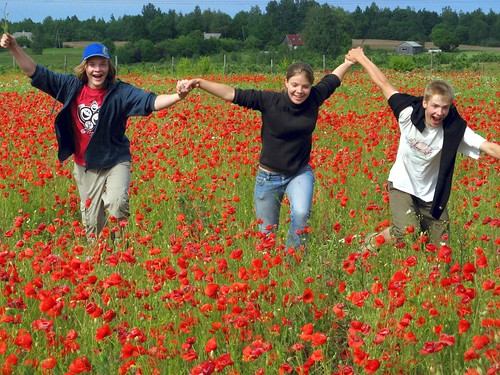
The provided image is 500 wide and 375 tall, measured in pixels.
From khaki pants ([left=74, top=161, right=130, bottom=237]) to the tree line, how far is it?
209ft

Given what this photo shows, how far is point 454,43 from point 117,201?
10132 cm

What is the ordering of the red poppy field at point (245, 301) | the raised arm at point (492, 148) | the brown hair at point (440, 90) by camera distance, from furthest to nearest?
the brown hair at point (440, 90), the raised arm at point (492, 148), the red poppy field at point (245, 301)

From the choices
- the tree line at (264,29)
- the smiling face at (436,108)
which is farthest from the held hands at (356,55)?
the tree line at (264,29)

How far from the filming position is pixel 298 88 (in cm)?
520

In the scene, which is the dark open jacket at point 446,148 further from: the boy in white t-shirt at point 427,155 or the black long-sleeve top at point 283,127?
the black long-sleeve top at point 283,127

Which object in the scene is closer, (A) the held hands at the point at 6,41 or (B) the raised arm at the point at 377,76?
(A) the held hands at the point at 6,41

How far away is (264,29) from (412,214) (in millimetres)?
110785

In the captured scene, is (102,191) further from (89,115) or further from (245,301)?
(245,301)

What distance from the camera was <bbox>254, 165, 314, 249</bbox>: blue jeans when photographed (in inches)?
202

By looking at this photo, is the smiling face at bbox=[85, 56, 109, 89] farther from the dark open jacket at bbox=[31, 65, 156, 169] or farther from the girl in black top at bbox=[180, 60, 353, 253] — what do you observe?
the girl in black top at bbox=[180, 60, 353, 253]

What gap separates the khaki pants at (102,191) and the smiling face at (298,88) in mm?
1419

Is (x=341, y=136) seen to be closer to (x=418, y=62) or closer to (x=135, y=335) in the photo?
(x=135, y=335)

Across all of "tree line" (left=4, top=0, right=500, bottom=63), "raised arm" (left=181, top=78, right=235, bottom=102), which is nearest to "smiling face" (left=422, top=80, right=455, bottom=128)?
"raised arm" (left=181, top=78, right=235, bottom=102)

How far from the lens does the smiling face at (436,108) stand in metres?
4.84
